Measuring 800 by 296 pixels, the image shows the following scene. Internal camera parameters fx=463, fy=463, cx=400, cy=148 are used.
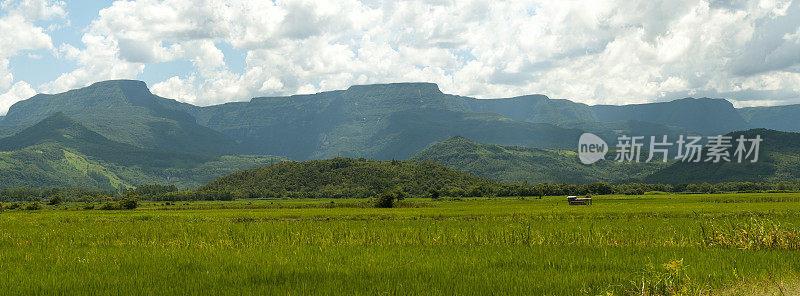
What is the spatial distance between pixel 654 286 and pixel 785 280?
15.2ft

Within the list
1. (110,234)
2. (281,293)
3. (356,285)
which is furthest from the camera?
(110,234)

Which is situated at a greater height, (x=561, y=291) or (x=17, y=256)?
(x=561, y=291)

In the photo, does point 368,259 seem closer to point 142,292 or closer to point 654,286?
point 142,292

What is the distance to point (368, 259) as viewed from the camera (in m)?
15.0

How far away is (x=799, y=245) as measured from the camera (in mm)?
17031

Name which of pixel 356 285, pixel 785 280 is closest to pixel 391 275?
pixel 356 285

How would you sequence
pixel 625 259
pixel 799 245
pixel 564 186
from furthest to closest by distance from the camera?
pixel 564 186, pixel 799 245, pixel 625 259

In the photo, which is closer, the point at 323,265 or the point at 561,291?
the point at 561,291

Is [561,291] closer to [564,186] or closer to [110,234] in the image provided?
[110,234]

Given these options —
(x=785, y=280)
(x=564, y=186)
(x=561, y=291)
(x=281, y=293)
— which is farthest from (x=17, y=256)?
(x=564, y=186)

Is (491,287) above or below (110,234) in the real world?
above

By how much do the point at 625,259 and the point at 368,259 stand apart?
8295 mm

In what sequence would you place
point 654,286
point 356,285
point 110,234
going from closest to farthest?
point 654,286 < point 356,285 < point 110,234

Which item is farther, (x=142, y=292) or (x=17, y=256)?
(x=17, y=256)
